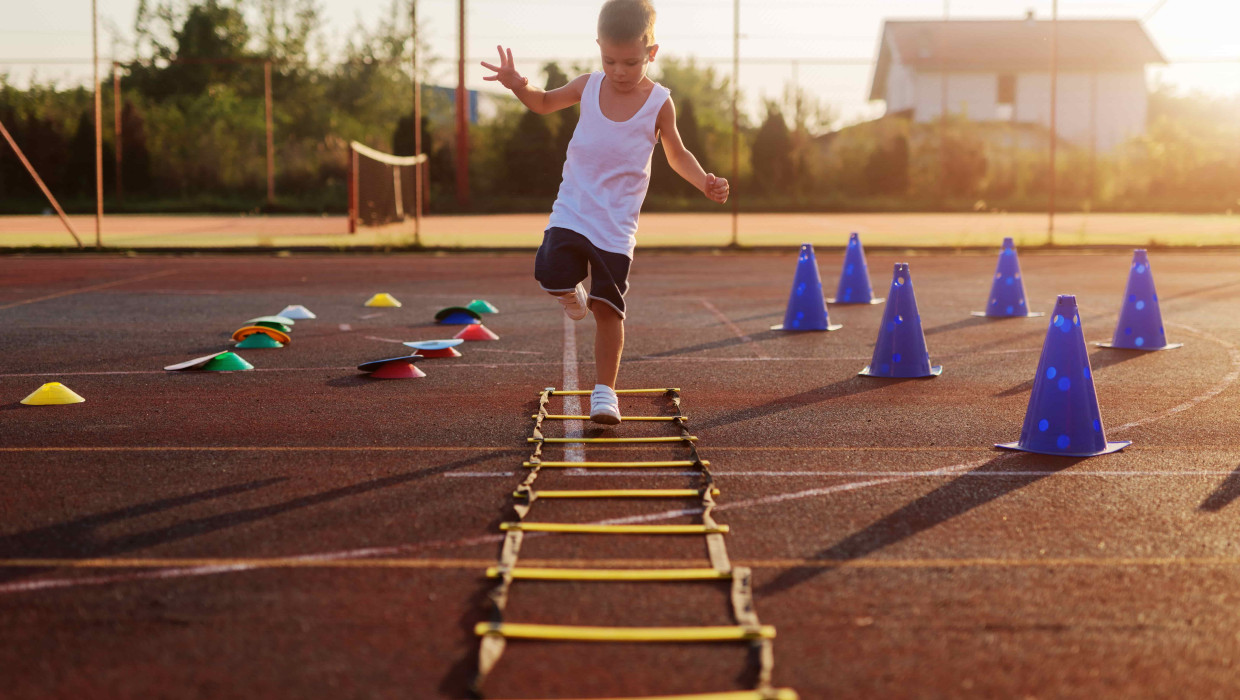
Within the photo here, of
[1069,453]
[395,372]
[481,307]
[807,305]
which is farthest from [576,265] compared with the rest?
[481,307]

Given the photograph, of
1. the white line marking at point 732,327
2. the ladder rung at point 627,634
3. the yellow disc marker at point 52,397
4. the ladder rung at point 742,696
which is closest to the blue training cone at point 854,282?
the white line marking at point 732,327

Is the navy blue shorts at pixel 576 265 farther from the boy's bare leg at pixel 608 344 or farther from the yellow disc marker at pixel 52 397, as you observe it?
the yellow disc marker at pixel 52 397

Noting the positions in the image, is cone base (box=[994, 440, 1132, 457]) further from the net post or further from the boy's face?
the net post

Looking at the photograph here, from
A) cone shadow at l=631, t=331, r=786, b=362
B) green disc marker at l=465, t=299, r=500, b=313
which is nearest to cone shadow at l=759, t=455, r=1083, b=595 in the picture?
cone shadow at l=631, t=331, r=786, b=362

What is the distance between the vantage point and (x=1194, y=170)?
36.1 meters

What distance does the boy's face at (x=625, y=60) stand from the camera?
5.45 metres

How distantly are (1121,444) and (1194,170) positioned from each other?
34.2m

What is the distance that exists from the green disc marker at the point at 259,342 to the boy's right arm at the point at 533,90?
3.96m

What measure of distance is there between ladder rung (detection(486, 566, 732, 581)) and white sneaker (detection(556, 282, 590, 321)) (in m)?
2.43

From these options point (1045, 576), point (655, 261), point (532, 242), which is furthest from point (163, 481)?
point (532, 242)

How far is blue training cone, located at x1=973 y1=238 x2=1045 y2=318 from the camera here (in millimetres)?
11352

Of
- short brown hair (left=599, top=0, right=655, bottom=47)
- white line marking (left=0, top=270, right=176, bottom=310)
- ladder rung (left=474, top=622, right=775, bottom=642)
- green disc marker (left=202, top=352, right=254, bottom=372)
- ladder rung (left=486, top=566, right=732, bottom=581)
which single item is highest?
short brown hair (left=599, top=0, right=655, bottom=47)

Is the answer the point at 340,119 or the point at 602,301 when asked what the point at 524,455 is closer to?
the point at 602,301

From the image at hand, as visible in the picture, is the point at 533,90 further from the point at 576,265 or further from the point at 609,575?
the point at 609,575
